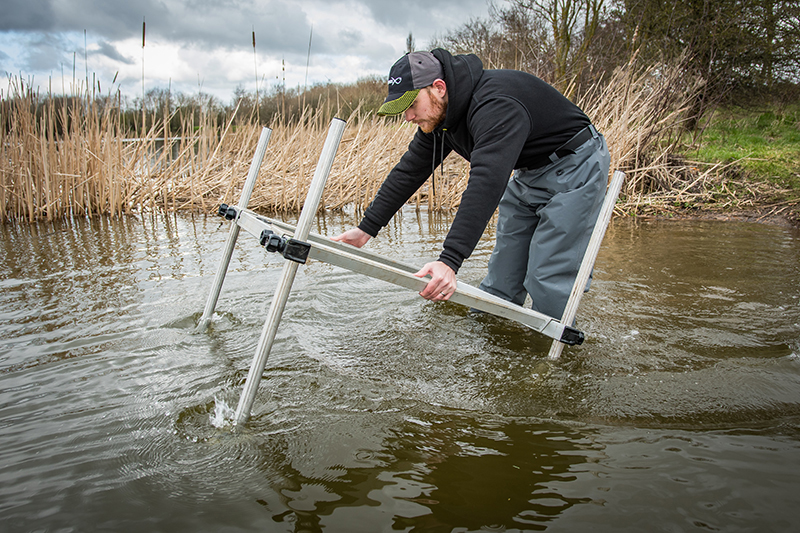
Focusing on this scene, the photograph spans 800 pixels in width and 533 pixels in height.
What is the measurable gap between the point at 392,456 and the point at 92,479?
1068mm

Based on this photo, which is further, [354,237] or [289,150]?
[289,150]

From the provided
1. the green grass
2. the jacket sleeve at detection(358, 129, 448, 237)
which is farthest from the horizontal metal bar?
the green grass

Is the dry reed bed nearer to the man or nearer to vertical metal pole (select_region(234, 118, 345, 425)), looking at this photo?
the man

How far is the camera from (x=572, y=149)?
103 inches

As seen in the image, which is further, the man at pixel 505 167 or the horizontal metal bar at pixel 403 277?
the man at pixel 505 167

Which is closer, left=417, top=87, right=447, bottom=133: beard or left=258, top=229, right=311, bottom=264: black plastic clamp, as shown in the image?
left=258, top=229, right=311, bottom=264: black plastic clamp

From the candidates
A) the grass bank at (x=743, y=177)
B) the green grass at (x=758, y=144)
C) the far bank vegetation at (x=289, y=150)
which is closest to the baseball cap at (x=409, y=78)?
the far bank vegetation at (x=289, y=150)

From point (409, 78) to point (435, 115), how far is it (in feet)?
0.84

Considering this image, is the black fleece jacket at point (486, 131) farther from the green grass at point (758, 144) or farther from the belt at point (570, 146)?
the green grass at point (758, 144)

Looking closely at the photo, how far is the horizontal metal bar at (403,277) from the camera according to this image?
6.33 feet

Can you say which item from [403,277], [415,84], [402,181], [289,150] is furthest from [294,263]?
[289,150]

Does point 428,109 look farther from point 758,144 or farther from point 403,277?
point 758,144

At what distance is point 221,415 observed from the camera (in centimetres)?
212

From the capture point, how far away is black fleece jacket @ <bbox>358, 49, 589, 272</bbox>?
2.19m
